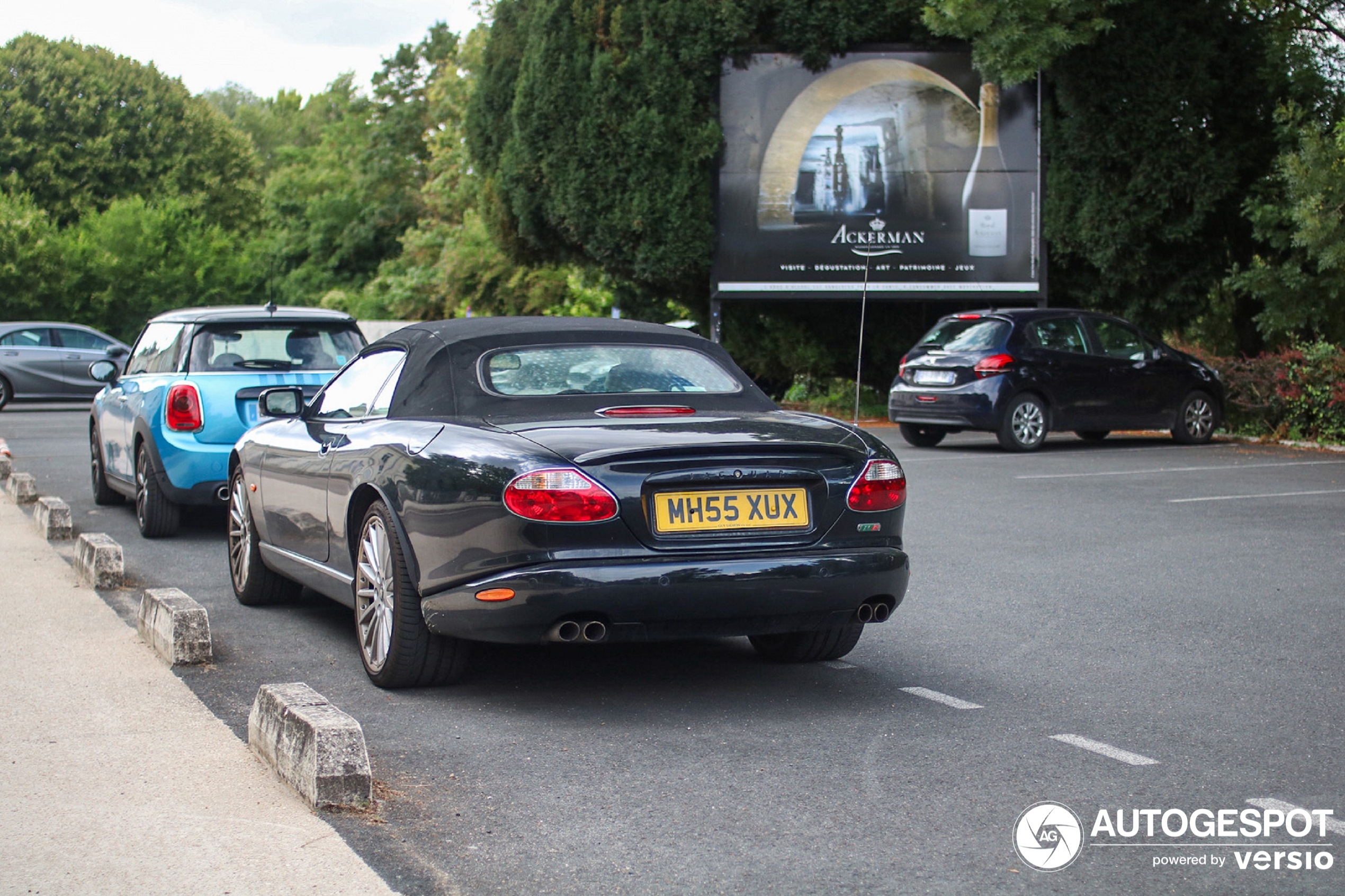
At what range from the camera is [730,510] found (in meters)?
5.30

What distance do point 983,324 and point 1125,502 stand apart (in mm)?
5320

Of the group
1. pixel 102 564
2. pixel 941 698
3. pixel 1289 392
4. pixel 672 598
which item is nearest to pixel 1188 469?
pixel 1289 392

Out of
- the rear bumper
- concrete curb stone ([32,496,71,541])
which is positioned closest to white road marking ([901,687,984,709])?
the rear bumper

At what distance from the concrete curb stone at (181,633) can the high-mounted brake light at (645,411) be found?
1960 mm

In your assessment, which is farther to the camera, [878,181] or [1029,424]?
[878,181]

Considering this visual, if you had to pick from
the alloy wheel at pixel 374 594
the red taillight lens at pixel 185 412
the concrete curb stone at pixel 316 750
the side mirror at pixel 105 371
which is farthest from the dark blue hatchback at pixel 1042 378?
the concrete curb stone at pixel 316 750

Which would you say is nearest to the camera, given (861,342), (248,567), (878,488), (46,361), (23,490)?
(878,488)

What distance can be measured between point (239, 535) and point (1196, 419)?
43.8 ft

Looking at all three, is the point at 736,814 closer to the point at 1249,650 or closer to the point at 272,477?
the point at 1249,650

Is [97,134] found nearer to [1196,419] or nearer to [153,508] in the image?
[1196,419]

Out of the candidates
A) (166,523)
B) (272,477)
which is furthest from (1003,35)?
(272,477)

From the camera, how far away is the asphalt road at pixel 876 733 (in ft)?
12.5

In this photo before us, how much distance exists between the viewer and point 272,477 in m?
7.20

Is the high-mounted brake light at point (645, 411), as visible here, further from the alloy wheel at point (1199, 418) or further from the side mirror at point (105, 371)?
the alloy wheel at point (1199, 418)
